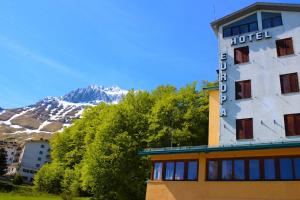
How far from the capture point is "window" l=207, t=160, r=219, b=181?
2900cm

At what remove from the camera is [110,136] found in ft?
168

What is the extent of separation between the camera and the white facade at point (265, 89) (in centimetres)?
3086

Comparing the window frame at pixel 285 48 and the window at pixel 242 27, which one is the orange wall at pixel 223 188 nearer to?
the window frame at pixel 285 48

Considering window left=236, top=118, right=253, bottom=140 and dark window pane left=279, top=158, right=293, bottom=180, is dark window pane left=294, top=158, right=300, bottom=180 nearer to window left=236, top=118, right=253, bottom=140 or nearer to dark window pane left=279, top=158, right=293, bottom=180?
dark window pane left=279, top=158, right=293, bottom=180

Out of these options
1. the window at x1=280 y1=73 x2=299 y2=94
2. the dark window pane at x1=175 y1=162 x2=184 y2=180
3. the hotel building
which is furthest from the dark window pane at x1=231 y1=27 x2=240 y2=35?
the dark window pane at x1=175 y1=162 x2=184 y2=180

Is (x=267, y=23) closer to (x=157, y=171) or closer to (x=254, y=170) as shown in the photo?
(x=254, y=170)

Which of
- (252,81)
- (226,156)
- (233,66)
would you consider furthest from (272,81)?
(226,156)

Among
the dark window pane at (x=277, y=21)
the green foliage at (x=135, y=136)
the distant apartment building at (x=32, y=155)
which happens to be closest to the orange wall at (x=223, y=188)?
the dark window pane at (x=277, y=21)

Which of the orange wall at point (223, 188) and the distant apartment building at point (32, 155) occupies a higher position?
the distant apartment building at point (32, 155)

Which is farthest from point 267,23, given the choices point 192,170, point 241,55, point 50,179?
point 50,179

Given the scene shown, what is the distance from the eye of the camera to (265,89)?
107ft

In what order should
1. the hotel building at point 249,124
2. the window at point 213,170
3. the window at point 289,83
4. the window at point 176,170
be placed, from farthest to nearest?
the window at point 289,83, the window at point 176,170, the window at point 213,170, the hotel building at point 249,124

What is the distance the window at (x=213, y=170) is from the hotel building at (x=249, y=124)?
0.19 feet

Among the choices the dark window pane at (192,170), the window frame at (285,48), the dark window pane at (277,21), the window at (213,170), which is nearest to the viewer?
the window at (213,170)
